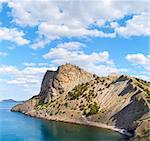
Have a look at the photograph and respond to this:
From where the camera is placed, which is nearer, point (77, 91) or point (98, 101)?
point (98, 101)

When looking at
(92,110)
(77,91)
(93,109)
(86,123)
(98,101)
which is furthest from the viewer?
(77,91)

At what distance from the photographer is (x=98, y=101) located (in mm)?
151000

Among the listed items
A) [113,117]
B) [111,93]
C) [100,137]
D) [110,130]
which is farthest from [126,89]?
[100,137]

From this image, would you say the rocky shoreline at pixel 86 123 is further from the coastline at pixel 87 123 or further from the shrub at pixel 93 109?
the shrub at pixel 93 109

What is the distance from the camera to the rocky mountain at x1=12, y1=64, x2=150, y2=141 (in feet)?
387

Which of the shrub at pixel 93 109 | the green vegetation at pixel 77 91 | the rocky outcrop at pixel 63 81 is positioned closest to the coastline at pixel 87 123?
the shrub at pixel 93 109

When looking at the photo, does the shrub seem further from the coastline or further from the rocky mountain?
the coastline

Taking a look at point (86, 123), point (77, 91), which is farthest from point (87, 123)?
point (77, 91)

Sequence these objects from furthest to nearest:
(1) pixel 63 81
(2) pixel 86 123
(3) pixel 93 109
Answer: (1) pixel 63 81 → (3) pixel 93 109 → (2) pixel 86 123

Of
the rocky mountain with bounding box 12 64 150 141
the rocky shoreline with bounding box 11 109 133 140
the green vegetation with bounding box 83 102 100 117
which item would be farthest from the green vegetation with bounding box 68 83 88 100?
the green vegetation with bounding box 83 102 100 117

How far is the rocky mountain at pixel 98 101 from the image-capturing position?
4638 inches

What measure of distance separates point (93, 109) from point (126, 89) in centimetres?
1635

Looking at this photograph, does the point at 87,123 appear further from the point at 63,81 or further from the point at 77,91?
the point at 63,81

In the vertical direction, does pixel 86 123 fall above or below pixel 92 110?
below
